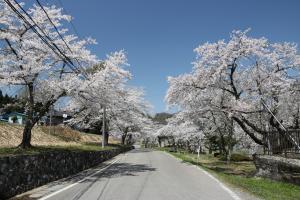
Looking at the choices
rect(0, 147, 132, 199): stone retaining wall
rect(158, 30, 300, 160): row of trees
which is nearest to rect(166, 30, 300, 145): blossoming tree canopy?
rect(158, 30, 300, 160): row of trees

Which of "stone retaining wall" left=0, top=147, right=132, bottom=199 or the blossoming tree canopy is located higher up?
the blossoming tree canopy

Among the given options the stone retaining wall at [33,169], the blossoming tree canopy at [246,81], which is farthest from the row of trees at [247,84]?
the stone retaining wall at [33,169]

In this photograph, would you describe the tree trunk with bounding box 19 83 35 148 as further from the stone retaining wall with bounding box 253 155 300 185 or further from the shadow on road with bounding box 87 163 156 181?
the stone retaining wall with bounding box 253 155 300 185

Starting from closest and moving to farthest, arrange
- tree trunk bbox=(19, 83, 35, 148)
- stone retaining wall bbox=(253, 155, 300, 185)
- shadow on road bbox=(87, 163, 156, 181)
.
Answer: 1. stone retaining wall bbox=(253, 155, 300, 185)
2. shadow on road bbox=(87, 163, 156, 181)
3. tree trunk bbox=(19, 83, 35, 148)

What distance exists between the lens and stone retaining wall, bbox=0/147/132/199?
10.4 m

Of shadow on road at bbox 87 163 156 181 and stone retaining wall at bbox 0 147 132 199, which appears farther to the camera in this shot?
shadow on road at bbox 87 163 156 181

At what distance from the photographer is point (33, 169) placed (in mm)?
12680

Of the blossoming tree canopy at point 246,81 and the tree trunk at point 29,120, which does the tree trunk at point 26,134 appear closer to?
the tree trunk at point 29,120

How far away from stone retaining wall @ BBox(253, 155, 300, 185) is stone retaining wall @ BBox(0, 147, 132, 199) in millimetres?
9252

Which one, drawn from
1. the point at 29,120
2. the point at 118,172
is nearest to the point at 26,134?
the point at 29,120

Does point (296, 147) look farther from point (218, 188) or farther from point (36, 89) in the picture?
point (36, 89)

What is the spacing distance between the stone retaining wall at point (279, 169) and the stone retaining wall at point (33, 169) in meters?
9.25

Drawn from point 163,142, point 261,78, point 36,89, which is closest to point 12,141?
point 36,89

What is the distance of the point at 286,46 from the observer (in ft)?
74.7
